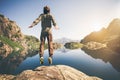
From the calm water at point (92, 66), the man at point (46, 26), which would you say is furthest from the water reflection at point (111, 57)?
the man at point (46, 26)

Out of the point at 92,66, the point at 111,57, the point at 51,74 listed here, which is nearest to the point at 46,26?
the point at 51,74

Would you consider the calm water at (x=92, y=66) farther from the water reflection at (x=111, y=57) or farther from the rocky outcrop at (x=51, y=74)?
the rocky outcrop at (x=51, y=74)

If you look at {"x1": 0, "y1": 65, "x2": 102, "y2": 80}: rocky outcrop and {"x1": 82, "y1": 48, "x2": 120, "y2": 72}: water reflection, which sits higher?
{"x1": 0, "y1": 65, "x2": 102, "y2": 80}: rocky outcrop

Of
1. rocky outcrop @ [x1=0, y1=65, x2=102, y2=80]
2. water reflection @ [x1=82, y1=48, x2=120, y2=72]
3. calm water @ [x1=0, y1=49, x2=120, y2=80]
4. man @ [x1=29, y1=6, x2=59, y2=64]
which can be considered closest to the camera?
rocky outcrop @ [x1=0, y1=65, x2=102, y2=80]

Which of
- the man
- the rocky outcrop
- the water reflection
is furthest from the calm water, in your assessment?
the man

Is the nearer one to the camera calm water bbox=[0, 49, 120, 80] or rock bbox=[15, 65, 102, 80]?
rock bbox=[15, 65, 102, 80]

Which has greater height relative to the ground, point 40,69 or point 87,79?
point 40,69

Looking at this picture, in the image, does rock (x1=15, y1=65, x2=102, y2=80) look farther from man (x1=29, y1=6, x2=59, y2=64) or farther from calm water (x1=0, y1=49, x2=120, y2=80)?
calm water (x1=0, y1=49, x2=120, y2=80)

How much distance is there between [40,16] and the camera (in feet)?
61.7

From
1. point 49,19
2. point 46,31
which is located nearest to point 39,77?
point 46,31

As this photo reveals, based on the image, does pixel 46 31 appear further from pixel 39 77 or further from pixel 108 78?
pixel 108 78

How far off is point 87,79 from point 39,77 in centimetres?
491

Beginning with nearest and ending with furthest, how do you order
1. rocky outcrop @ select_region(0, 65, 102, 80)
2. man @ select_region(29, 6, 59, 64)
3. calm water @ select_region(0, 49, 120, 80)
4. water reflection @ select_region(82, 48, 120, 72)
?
rocky outcrop @ select_region(0, 65, 102, 80) < man @ select_region(29, 6, 59, 64) < calm water @ select_region(0, 49, 120, 80) < water reflection @ select_region(82, 48, 120, 72)

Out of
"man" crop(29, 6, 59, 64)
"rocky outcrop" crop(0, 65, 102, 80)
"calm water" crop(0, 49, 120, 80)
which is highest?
"man" crop(29, 6, 59, 64)
